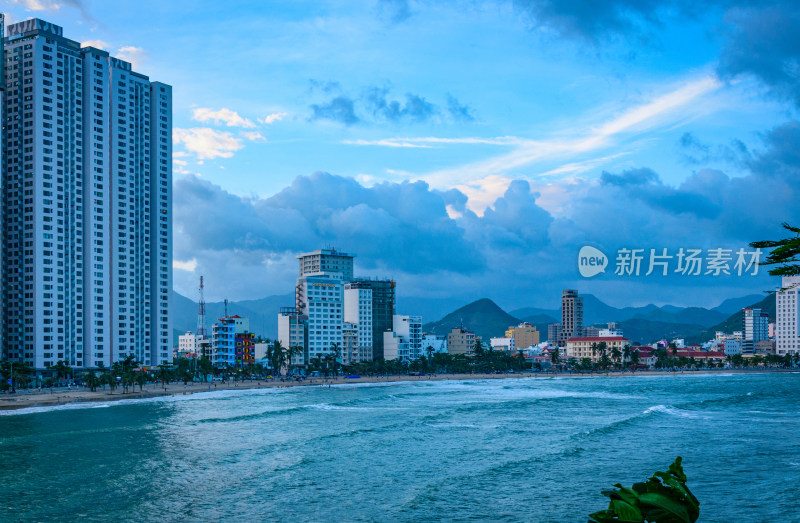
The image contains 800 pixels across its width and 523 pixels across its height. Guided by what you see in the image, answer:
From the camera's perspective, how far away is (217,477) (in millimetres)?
52125

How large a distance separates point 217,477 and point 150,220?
5066 inches

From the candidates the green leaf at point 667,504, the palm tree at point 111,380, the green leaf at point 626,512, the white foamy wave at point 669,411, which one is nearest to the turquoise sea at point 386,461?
the white foamy wave at point 669,411

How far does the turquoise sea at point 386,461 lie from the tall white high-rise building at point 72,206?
5045 cm

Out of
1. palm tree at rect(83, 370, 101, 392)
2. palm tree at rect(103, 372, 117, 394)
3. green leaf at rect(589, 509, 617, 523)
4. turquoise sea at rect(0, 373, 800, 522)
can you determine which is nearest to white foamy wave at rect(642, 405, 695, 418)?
turquoise sea at rect(0, 373, 800, 522)

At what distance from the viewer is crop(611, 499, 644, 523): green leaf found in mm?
8133

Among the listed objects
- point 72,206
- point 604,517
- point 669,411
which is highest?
point 72,206

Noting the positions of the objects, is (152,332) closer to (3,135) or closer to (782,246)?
(3,135)

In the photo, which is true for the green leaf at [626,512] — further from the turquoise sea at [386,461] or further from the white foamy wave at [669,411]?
the white foamy wave at [669,411]

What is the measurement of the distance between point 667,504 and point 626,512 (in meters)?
0.54

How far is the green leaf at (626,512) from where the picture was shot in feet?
26.7

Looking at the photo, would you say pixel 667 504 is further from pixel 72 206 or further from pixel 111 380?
pixel 72 206

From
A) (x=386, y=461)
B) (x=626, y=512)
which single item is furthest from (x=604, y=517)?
(x=386, y=461)

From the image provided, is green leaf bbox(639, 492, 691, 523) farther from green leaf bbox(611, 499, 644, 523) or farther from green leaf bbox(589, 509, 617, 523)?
green leaf bbox(589, 509, 617, 523)

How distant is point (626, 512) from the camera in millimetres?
8164
